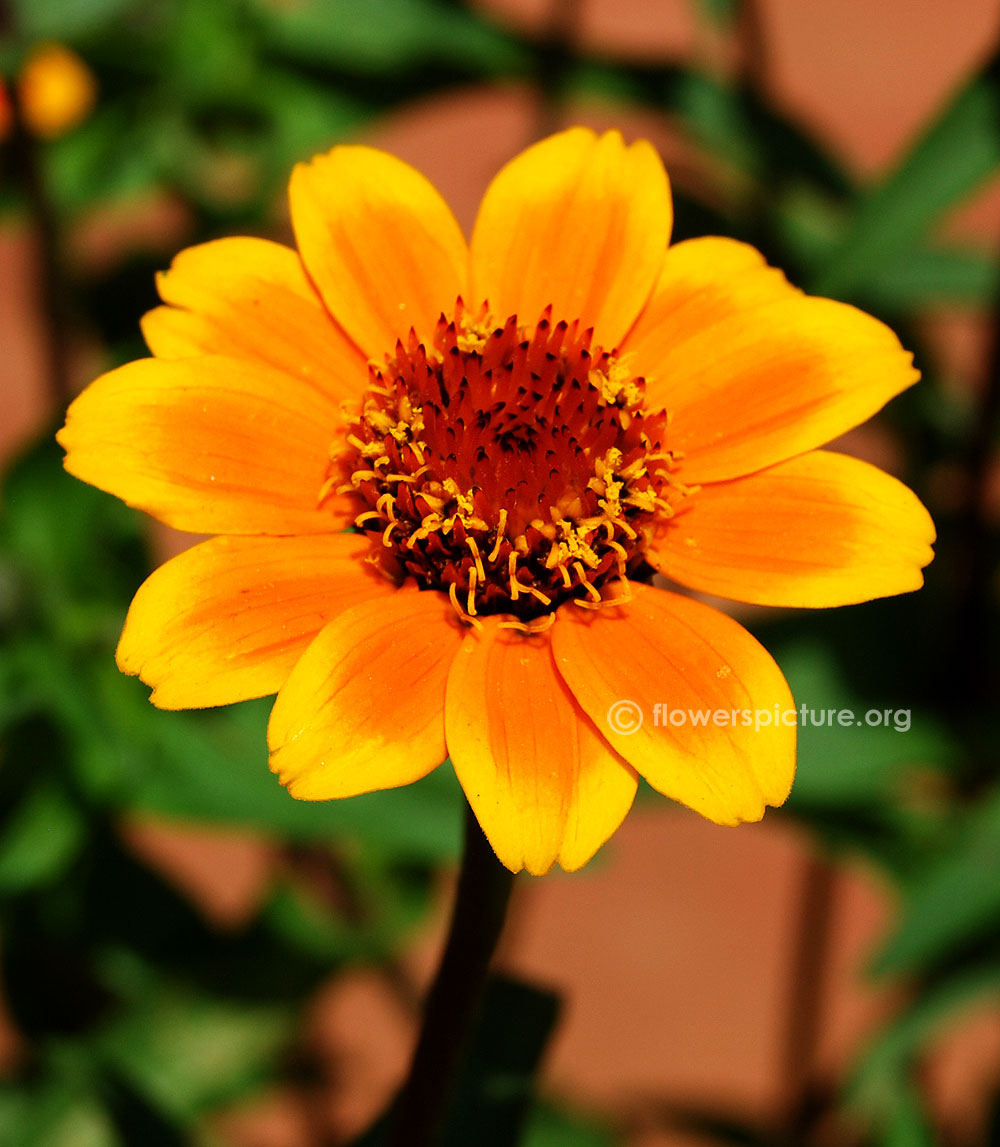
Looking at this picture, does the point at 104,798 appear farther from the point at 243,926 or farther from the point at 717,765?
the point at 717,765

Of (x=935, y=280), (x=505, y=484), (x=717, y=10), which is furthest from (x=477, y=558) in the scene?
(x=717, y=10)

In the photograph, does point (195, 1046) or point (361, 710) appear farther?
point (195, 1046)

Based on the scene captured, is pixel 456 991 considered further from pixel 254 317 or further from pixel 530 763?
pixel 254 317

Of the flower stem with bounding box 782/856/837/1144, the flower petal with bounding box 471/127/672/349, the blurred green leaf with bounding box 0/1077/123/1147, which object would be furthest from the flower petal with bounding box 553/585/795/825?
the flower stem with bounding box 782/856/837/1144

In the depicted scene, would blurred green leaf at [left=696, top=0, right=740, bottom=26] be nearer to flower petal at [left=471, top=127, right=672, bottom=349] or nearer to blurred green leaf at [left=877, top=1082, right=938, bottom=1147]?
flower petal at [left=471, top=127, right=672, bottom=349]

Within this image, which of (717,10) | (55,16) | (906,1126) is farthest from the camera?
(717,10)

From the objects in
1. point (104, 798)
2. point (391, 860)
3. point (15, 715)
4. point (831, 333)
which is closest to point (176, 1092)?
point (391, 860)

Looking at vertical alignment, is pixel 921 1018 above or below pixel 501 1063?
below
